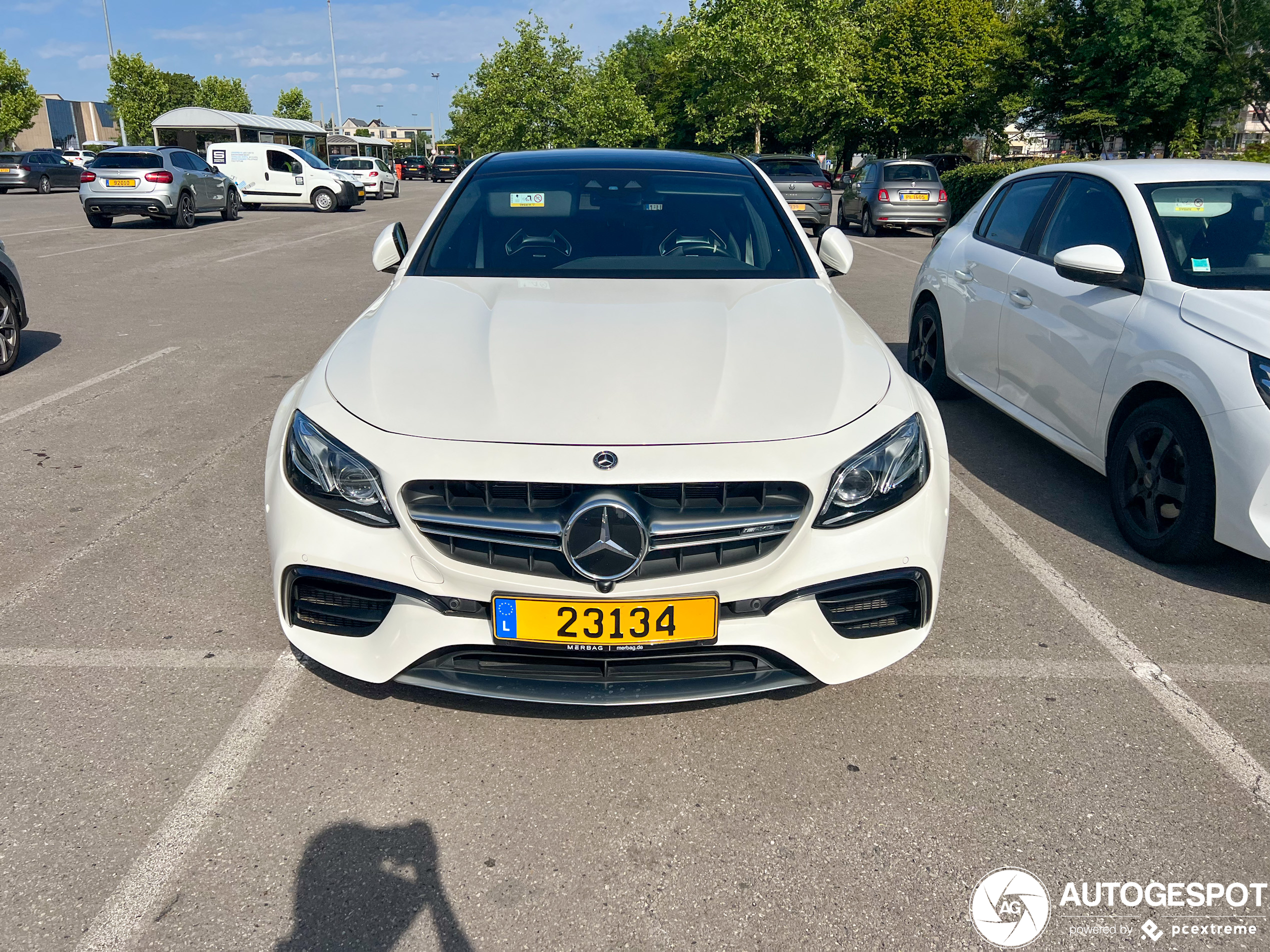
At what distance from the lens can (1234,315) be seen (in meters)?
3.82

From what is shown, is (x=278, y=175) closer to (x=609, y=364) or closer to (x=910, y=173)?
(x=910, y=173)

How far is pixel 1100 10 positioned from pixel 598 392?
133 ft

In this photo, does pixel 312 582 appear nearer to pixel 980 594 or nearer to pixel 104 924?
pixel 104 924

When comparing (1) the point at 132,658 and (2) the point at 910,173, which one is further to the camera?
(2) the point at 910,173

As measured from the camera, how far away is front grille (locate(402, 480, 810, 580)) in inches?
96.5

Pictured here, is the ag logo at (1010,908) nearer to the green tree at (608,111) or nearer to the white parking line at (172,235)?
the white parking line at (172,235)

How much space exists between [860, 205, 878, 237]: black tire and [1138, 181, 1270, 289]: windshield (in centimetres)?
1663

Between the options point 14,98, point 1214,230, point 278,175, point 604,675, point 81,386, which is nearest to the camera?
point 604,675

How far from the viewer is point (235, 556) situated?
4035 millimetres

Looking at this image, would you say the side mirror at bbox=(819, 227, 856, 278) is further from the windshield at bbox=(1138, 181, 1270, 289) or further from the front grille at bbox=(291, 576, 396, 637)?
the front grille at bbox=(291, 576, 396, 637)

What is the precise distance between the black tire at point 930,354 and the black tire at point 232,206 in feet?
65.4

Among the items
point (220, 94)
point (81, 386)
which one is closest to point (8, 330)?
point (81, 386)

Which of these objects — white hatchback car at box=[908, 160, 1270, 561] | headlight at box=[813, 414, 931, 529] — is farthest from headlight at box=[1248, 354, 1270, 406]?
headlight at box=[813, 414, 931, 529]

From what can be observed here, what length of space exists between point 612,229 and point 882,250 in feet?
48.7
